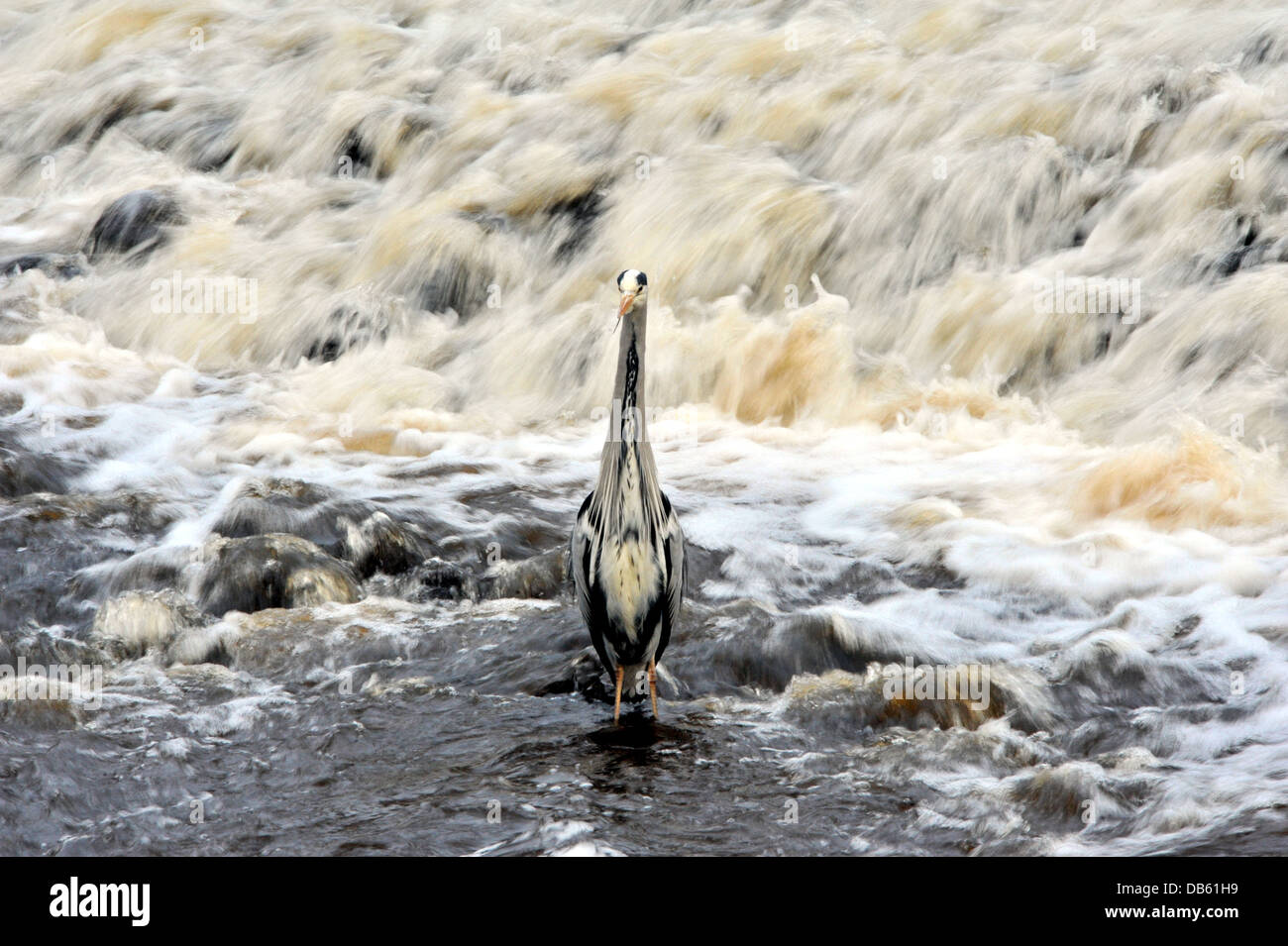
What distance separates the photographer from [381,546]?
6156 millimetres

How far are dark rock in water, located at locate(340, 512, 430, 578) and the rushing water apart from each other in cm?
5

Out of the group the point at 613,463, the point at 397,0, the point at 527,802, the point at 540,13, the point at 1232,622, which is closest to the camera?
the point at 527,802

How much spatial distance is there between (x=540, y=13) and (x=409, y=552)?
794 centimetres

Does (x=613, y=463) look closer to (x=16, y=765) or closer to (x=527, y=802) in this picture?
(x=527, y=802)

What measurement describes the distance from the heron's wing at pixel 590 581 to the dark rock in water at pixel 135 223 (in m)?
7.03

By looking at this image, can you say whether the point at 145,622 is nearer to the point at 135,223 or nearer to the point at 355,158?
the point at 135,223

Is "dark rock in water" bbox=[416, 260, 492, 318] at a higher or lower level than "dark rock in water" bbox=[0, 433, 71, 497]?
higher

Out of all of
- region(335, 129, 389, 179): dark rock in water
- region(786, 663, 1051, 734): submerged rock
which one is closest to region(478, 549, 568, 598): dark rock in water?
region(786, 663, 1051, 734): submerged rock

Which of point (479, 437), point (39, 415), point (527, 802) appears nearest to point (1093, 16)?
point (479, 437)

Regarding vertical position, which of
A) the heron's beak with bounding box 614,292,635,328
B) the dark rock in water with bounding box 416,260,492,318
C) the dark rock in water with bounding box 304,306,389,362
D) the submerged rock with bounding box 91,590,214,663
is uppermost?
the dark rock in water with bounding box 416,260,492,318

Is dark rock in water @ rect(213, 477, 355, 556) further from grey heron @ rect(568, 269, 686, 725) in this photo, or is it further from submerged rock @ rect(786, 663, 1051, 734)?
Answer: submerged rock @ rect(786, 663, 1051, 734)

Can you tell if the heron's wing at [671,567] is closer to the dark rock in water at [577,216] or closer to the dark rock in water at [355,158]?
the dark rock in water at [577,216]

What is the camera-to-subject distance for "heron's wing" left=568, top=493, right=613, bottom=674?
15.2 feet
